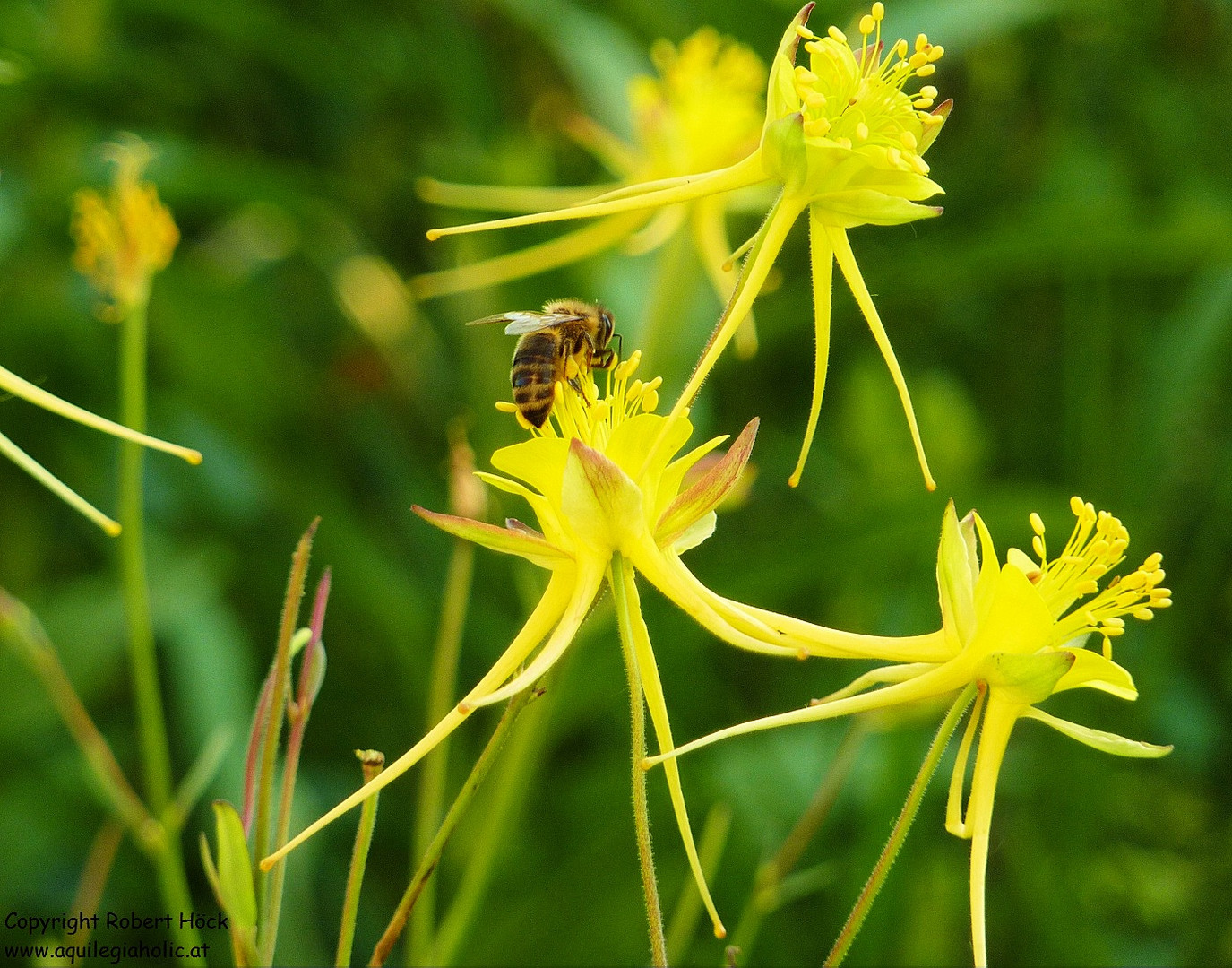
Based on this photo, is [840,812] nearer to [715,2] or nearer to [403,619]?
[403,619]

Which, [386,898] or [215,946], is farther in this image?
[386,898]

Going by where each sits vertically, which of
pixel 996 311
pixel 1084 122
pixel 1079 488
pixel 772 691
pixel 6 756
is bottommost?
pixel 6 756

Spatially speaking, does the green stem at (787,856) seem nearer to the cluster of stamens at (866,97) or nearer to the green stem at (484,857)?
the green stem at (484,857)

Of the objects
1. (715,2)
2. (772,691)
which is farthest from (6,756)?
(715,2)

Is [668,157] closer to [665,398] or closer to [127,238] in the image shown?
[665,398]

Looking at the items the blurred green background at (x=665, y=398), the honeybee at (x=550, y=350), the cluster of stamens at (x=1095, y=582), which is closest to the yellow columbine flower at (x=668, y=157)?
the blurred green background at (x=665, y=398)

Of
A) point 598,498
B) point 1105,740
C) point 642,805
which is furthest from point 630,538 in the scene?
point 1105,740

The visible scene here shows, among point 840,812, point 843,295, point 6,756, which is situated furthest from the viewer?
point 843,295
